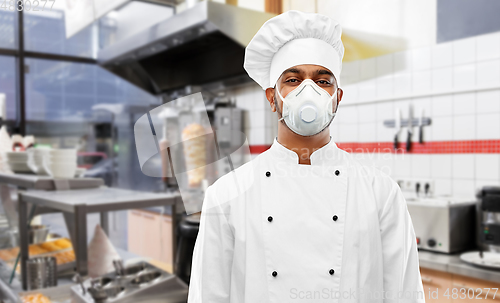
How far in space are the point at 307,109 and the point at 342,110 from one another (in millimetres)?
1463

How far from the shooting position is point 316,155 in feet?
2.06

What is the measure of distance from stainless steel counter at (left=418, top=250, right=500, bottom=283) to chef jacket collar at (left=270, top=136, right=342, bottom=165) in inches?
43.8

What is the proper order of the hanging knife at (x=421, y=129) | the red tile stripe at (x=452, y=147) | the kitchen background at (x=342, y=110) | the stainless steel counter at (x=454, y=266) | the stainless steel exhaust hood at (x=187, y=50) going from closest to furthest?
the kitchen background at (x=342, y=110)
the stainless steel counter at (x=454, y=266)
the red tile stripe at (x=452, y=147)
the hanging knife at (x=421, y=129)
the stainless steel exhaust hood at (x=187, y=50)

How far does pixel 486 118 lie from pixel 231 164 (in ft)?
4.97

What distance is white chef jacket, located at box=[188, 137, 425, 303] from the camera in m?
0.62

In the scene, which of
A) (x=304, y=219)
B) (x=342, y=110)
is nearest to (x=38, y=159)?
(x=304, y=219)

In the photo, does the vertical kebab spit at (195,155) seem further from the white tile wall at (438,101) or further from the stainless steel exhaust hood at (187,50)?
the stainless steel exhaust hood at (187,50)

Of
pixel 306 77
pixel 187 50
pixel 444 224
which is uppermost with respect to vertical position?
pixel 187 50

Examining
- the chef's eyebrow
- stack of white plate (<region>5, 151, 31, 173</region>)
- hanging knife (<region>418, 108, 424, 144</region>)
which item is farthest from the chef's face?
hanging knife (<region>418, 108, 424, 144</region>)

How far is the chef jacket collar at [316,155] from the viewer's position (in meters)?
0.63

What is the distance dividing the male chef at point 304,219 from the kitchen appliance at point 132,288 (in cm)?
57

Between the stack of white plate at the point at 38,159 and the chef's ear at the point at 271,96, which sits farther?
the stack of white plate at the point at 38,159

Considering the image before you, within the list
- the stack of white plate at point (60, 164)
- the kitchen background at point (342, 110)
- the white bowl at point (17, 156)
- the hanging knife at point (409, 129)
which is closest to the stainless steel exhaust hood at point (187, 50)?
the kitchen background at point (342, 110)

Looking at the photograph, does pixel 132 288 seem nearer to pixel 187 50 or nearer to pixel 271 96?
pixel 271 96
